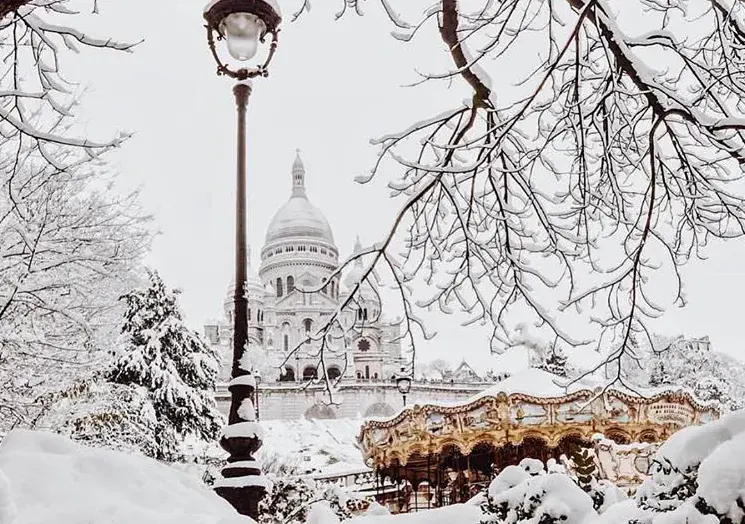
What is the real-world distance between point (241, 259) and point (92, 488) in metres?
3.09

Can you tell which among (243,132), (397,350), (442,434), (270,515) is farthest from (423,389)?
(243,132)

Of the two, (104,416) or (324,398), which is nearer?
(104,416)

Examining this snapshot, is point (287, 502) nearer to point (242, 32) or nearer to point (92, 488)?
point (242, 32)

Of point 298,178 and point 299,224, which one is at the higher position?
point 298,178

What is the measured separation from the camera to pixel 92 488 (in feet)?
11.5

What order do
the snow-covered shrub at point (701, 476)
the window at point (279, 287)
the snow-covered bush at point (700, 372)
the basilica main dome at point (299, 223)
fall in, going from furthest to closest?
the basilica main dome at point (299, 223) < the window at point (279, 287) < the snow-covered bush at point (700, 372) < the snow-covered shrub at point (701, 476)

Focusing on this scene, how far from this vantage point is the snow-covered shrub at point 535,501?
3.57 metres

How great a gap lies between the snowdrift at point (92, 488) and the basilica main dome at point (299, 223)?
95027mm

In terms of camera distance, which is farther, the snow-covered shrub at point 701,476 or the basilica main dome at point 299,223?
the basilica main dome at point 299,223

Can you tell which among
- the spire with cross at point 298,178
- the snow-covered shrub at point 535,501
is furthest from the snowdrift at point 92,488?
the spire with cross at point 298,178

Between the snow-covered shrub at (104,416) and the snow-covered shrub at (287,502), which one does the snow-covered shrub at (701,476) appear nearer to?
the snow-covered shrub at (287,502)

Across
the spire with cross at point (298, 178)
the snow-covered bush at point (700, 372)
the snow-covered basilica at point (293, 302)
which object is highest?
the spire with cross at point (298, 178)

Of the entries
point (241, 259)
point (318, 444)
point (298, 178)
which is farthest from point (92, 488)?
point (298, 178)

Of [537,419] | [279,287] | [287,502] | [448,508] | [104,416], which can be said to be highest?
[279,287]
